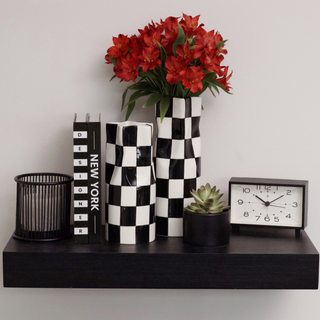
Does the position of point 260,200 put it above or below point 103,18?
below

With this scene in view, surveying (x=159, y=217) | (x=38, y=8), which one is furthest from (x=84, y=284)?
(x=38, y=8)

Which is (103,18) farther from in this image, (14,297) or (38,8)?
(14,297)

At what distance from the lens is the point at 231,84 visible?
3.94ft

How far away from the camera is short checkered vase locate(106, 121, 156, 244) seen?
1.02 metres

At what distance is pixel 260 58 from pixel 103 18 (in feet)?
1.58

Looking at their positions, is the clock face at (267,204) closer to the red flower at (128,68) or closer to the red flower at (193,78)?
the red flower at (193,78)

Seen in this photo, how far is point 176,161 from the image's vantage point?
1087 mm

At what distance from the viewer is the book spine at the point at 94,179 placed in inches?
40.1

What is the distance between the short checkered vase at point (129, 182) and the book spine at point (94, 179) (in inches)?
1.2

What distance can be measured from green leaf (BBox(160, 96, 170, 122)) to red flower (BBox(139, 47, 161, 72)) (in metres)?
0.09

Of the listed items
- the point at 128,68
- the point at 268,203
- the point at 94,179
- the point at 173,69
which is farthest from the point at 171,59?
the point at 268,203

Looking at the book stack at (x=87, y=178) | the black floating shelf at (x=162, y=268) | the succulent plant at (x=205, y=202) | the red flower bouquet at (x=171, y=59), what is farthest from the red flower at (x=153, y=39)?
the black floating shelf at (x=162, y=268)

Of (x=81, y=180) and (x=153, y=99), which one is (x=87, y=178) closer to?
(x=81, y=180)

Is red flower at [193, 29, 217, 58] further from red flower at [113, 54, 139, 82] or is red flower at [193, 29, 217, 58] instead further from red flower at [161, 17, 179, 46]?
red flower at [113, 54, 139, 82]
